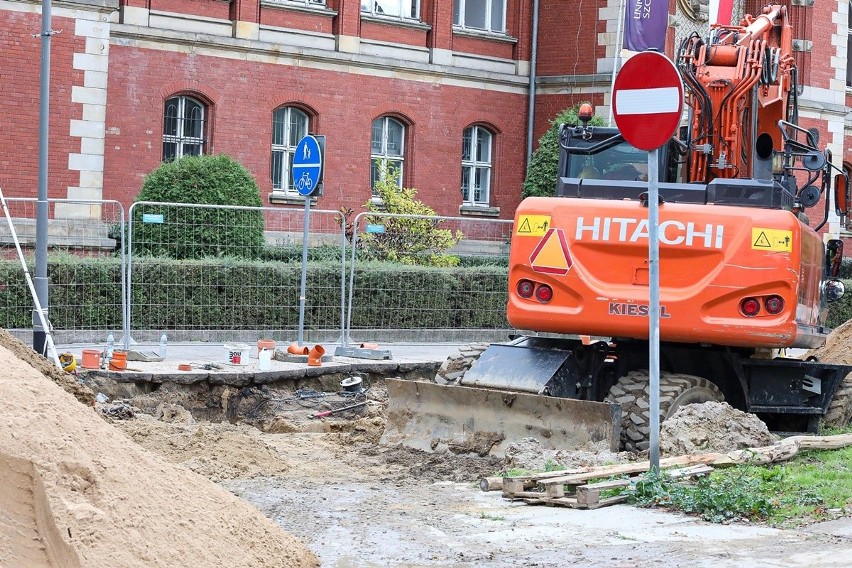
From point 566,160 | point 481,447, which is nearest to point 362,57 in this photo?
point 566,160

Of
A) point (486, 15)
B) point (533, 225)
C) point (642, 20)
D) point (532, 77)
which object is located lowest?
point (533, 225)

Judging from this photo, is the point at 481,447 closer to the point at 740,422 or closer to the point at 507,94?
the point at 740,422

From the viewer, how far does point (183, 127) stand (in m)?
26.3

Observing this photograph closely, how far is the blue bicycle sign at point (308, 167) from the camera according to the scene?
16.5 metres

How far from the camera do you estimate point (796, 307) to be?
1041cm

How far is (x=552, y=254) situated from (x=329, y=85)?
59.2ft

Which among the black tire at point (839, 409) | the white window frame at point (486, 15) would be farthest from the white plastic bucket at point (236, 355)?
the white window frame at point (486, 15)

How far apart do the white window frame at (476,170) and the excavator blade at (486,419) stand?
793 inches

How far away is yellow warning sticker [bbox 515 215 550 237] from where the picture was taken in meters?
10.8

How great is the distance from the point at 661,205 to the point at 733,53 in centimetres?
190

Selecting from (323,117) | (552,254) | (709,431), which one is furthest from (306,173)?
(323,117)

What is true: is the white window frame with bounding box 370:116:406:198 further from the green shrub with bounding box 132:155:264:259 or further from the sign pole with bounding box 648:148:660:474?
the sign pole with bounding box 648:148:660:474

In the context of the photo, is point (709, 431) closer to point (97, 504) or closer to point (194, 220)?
point (97, 504)

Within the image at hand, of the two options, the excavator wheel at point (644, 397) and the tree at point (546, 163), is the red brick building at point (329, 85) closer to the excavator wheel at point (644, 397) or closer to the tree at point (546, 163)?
the tree at point (546, 163)
